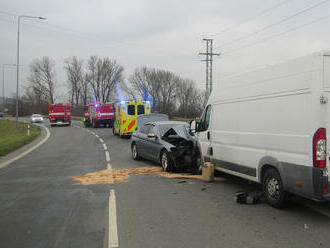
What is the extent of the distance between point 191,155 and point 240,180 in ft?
5.84

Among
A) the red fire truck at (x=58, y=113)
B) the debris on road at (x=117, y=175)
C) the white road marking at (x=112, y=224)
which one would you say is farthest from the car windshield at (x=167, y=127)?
the red fire truck at (x=58, y=113)

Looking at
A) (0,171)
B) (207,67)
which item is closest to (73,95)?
(207,67)

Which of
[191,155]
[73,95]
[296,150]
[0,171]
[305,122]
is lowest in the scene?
[0,171]

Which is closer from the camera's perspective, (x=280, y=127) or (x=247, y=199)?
(x=280, y=127)

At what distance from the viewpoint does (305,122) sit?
4945mm

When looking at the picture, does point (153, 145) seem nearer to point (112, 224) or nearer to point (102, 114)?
point (112, 224)

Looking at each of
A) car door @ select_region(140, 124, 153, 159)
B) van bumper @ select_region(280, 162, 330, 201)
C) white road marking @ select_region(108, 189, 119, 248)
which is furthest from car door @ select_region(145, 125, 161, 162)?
van bumper @ select_region(280, 162, 330, 201)

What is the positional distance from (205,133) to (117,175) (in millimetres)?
2758

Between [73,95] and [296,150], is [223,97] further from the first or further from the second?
[73,95]

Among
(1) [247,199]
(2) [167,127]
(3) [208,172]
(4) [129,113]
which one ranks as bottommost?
(1) [247,199]

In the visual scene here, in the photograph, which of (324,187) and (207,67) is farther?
(207,67)

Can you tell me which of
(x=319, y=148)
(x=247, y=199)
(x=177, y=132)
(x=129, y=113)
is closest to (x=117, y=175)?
(x=177, y=132)

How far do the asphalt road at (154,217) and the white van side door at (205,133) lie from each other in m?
0.82

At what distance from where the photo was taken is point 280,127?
5.49 m
